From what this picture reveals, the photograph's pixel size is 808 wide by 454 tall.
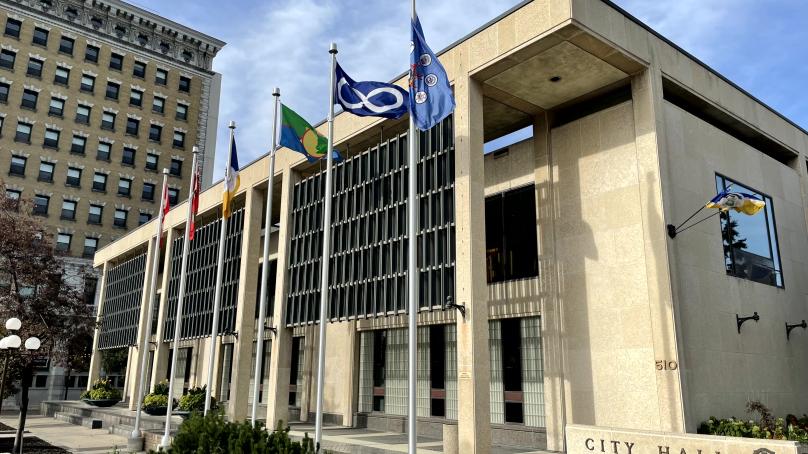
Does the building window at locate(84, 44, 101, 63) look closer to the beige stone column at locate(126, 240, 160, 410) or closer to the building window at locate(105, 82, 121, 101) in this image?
the building window at locate(105, 82, 121, 101)

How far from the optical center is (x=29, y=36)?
58.1 m

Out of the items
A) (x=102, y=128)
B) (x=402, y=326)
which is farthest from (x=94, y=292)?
(x=402, y=326)

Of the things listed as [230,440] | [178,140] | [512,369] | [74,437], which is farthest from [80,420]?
[178,140]

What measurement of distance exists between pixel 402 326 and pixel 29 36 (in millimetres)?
53004

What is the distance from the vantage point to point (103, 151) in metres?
61.1

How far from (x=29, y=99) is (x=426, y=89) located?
2264 inches

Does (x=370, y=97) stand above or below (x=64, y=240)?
below

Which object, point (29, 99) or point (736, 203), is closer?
point (736, 203)

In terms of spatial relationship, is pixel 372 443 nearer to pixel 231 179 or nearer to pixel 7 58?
Answer: pixel 231 179

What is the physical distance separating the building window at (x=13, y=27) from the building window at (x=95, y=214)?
17600 mm

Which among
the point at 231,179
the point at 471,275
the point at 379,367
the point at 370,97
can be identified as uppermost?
the point at 370,97

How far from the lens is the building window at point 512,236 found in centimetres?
2162

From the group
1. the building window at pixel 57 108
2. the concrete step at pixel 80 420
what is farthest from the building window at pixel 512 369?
the building window at pixel 57 108

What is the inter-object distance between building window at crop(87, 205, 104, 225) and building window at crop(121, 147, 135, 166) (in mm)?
5402
